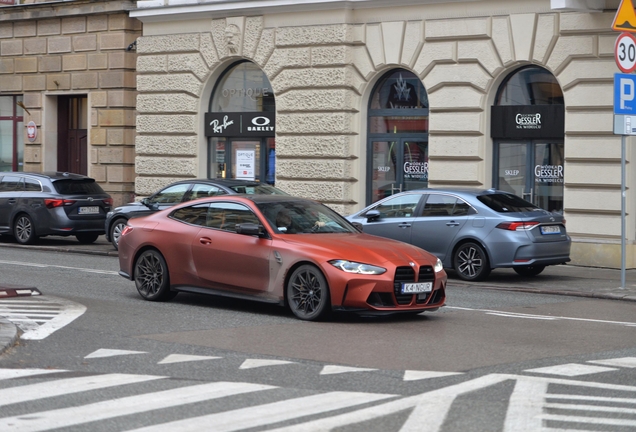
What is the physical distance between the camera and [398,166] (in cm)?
2383

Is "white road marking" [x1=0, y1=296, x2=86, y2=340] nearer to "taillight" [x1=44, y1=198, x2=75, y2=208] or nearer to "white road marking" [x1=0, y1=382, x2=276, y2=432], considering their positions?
"white road marking" [x1=0, y1=382, x2=276, y2=432]

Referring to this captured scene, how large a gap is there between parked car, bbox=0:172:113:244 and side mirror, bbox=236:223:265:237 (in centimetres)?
1175

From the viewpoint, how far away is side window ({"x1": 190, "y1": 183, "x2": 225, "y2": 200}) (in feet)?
66.4

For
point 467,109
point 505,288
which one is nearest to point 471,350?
point 505,288

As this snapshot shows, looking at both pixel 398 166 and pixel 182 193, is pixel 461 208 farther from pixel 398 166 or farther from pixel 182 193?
pixel 398 166

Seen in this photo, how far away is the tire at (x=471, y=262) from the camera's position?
17.2 m

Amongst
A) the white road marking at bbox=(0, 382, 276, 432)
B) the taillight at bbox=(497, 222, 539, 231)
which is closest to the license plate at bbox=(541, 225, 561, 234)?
the taillight at bbox=(497, 222, 539, 231)

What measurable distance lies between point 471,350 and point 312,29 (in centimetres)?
1518

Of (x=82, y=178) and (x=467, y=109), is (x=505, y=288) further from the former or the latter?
(x=82, y=178)

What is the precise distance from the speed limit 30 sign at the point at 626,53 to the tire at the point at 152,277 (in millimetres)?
7270

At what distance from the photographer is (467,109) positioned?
2209cm

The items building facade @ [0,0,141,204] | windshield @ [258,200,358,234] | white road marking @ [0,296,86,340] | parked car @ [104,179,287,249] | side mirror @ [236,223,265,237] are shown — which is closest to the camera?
white road marking @ [0,296,86,340]

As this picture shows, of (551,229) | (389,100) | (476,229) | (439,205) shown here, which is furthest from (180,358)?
(389,100)

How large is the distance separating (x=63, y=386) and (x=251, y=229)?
4.46 m
